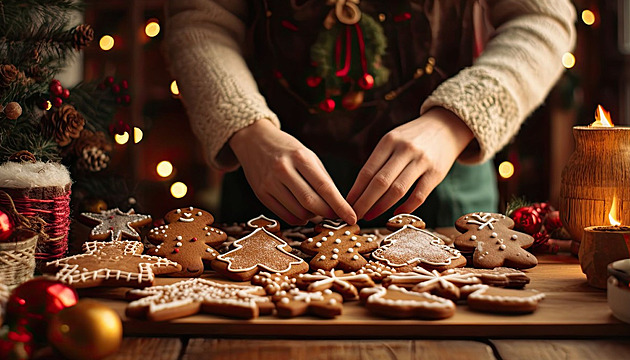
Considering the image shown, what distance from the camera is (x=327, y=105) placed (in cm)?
148

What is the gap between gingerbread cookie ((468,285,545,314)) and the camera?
2.74 ft

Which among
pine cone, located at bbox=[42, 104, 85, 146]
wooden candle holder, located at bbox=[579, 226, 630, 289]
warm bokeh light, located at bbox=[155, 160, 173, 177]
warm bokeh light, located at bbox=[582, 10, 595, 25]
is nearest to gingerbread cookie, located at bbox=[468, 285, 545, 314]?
wooden candle holder, located at bbox=[579, 226, 630, 289]

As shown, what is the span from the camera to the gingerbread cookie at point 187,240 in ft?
3.41

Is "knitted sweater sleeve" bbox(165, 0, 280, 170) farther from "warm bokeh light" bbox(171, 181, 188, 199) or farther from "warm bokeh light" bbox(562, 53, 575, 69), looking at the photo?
"warm bokeh light" bbox(562, 53, 575, 69)

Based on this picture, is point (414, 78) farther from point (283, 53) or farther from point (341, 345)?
point (341, 345)

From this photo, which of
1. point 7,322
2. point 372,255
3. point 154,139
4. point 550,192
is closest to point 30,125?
point 7,322

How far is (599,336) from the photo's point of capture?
0.81 meters

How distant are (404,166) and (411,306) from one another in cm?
37

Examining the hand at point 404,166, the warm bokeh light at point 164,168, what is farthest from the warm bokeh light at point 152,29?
the hand at point 404,166

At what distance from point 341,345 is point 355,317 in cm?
6

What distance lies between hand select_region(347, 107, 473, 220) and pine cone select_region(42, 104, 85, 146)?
59cm

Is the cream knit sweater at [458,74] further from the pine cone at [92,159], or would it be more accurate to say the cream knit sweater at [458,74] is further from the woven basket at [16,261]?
the woven basket at [16,261]

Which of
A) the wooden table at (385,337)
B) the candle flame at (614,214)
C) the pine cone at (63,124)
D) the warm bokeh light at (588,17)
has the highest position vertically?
the warm bokeh light at (588,17)

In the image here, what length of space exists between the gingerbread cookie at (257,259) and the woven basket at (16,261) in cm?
27
